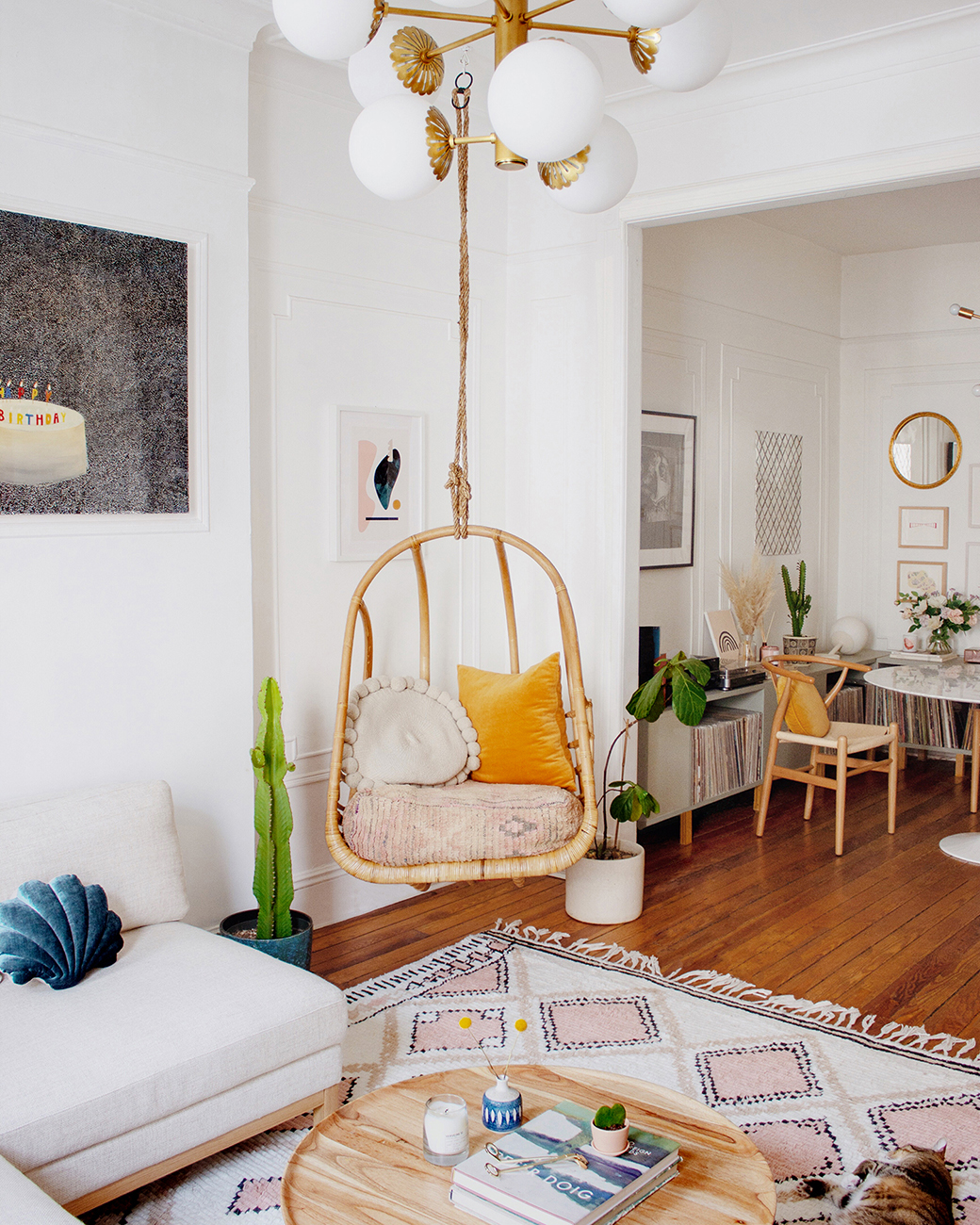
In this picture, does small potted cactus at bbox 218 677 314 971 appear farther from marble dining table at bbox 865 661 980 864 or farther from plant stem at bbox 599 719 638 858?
marble dining table at bbox 865 661 980 864

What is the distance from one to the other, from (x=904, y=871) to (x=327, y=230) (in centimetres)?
330

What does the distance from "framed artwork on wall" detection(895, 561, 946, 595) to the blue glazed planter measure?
4600 millimetres

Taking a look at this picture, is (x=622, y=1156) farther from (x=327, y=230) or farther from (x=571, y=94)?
Answer: (x=327, y=230)

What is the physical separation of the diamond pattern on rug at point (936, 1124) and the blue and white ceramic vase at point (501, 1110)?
3.43ft

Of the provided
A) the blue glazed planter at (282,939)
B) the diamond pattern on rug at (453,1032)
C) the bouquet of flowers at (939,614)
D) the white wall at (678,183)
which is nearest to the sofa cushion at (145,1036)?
the blue glazed planter at (282,939)

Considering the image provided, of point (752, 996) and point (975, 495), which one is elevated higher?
point (975, 495)

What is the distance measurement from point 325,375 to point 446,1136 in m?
2.62

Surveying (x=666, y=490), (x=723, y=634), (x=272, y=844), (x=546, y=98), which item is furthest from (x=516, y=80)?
(x=723, y=634)

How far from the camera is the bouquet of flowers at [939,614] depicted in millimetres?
6250

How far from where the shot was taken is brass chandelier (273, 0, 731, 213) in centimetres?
154

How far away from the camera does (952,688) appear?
4.73 metres

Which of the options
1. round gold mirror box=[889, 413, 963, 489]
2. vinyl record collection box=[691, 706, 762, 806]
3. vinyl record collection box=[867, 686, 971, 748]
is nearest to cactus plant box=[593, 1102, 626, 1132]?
vinyl record collection box=[691, 706, 762, 806]

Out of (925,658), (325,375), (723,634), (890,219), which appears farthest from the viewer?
(925,658)

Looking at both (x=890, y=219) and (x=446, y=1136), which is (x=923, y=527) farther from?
(x=446, y=1136)
